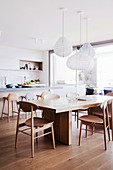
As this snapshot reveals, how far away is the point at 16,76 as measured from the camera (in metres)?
7.07

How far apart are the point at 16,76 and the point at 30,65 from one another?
86 cm

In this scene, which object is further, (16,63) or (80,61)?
(16,63)

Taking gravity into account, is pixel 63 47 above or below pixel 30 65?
below

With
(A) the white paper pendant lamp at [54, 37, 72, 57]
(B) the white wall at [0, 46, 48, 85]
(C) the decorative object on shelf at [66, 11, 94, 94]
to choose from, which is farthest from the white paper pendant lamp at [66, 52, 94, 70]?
(B) the white wall at [0, 46, 48, 85]

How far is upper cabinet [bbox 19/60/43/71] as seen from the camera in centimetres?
729

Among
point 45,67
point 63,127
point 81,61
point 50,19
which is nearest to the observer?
point 63,127

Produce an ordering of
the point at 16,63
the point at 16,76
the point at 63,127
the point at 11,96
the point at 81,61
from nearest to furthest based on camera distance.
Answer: the point at 63,127 → the point at 81,61 → the point at 11,96 → the point at 16,63 → the point at 16,76

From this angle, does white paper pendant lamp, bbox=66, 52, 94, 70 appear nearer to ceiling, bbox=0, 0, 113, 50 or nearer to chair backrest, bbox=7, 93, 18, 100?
ceiling, bbox=0, 0, 113, 50

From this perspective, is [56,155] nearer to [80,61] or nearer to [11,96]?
[80,61]

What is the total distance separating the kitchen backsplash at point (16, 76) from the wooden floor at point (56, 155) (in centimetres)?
370

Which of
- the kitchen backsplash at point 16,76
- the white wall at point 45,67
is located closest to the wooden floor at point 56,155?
the kitchen backsplash at point 16,76

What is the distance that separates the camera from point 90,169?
219 cm

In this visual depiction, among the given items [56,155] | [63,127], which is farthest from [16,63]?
[56,155]

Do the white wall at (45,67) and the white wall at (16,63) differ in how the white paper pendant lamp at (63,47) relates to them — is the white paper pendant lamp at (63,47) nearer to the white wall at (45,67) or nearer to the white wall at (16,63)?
the white wall at (16,63)
